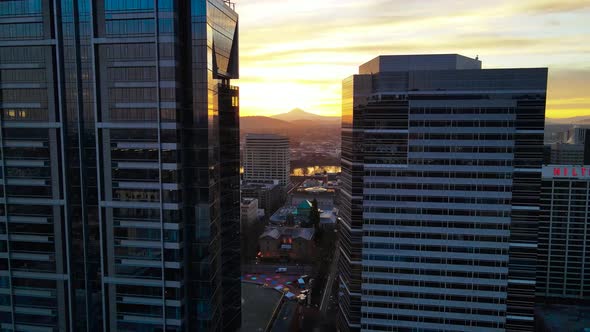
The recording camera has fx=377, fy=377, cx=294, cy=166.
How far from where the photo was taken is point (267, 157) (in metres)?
167

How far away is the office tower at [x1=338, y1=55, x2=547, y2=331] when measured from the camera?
45.2 metres

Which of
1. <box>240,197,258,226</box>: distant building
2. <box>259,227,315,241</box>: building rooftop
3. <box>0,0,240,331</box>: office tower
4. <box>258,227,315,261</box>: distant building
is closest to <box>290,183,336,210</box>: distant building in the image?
<box>240,197,258,226</box>: distant building

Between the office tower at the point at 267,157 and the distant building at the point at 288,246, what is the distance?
6983 centimetres

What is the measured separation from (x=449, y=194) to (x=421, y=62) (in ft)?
56.7

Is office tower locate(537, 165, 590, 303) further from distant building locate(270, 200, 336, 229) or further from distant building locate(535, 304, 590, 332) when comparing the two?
distant building locate(270, 200, 336, 229)

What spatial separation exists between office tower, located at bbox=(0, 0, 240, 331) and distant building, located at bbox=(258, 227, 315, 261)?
5837 cm

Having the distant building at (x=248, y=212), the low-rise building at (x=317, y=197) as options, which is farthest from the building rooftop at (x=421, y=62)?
the low-rise building at (x=317, y=197)

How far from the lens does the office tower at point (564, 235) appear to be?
73250 millimetres

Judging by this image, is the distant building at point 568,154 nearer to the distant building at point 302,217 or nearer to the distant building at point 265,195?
the distant building at point 302,217

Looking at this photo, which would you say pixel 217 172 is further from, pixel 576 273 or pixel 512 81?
pixel 576 273

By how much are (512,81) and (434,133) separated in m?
10.9

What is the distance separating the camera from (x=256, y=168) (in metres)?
170

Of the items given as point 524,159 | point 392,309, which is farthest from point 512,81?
point 392,309

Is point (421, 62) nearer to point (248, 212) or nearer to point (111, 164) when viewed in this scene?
point (111, 164)
